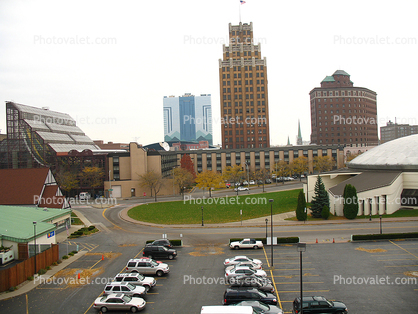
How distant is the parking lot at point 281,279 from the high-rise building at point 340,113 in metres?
134

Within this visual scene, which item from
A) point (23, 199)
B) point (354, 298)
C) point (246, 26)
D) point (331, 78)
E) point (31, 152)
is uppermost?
point (246, 26)

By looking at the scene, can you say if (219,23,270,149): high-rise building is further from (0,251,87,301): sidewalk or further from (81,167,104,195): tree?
(0,251,87,301): sidewalk

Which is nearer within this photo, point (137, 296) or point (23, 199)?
point (137, 296)

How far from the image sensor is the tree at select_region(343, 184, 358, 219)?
4359cm

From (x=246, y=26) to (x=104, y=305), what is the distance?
12713 centimetres

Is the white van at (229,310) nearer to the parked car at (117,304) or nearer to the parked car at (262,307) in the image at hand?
the parked car at (262,307)

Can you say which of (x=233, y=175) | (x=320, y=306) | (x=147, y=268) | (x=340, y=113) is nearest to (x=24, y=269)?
(x=147, y=268)

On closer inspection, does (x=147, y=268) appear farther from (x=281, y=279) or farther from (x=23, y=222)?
(x=23, y=222)

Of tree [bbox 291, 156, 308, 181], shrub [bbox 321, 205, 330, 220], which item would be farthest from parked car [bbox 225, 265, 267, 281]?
tree [bbox 291, 156, 308, 181]

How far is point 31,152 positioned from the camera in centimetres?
8381

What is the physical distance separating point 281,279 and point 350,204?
24.7 metres

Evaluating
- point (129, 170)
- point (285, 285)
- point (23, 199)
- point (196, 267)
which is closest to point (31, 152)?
point (129, 170)

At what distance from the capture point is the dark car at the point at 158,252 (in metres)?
29.8

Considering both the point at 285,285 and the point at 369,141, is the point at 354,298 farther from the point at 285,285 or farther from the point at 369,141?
the point at 369,141
